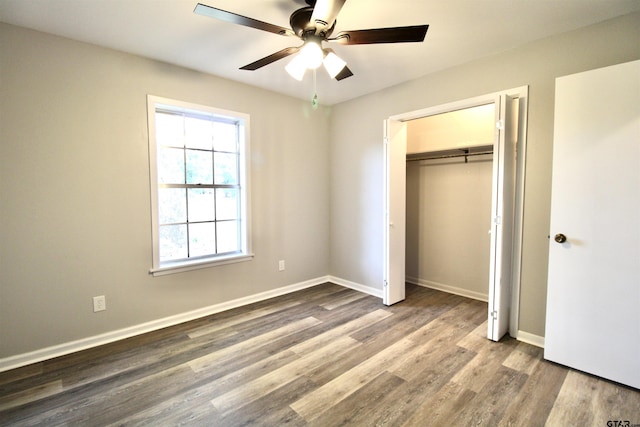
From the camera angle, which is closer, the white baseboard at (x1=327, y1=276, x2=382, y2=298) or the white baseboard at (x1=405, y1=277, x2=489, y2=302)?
the white baseboard at (x1=405, y1=277, x2=489, y2=302)

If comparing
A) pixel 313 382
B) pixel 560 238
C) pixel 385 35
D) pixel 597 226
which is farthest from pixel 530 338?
pixel 385 35

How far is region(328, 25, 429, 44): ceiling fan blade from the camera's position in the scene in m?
1.63

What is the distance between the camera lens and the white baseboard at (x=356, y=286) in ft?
12.5

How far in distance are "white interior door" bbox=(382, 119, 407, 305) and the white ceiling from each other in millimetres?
727

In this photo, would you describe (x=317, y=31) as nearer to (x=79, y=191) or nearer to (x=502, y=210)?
(x=502, y=210)

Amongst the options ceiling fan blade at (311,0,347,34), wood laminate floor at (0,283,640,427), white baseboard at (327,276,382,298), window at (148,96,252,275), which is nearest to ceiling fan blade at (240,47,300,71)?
ceiling fan blade at (311,0,347,34)

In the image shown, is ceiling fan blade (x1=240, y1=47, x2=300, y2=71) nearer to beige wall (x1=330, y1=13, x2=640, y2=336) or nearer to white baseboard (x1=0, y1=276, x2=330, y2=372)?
beige wall (x1=330, y1=13, x2=640, y2=336)

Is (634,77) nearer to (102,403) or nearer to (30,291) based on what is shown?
(102,403)

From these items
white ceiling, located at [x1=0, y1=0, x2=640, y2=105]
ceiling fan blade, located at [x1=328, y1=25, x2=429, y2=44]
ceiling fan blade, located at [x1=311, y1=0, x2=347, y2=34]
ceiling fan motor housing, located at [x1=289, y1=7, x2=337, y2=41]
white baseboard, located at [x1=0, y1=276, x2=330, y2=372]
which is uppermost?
white ceiling, located at [x1=0, y1=0, x2=640, y2=105]

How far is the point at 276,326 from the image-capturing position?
2934 mm

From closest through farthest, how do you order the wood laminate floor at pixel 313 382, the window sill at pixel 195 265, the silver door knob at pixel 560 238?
1. the wood laminate floor at pixel 313 382
2. the silver door knob at pixel 560 238
3. the window sill at pixel 195 265

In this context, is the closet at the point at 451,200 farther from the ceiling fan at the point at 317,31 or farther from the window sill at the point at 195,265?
the window sill at the point at 195,265

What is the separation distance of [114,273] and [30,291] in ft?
1.78

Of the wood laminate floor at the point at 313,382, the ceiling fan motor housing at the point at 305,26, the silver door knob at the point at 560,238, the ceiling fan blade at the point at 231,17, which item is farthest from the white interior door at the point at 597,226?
the ceiling fan blade at the point at 231,17
